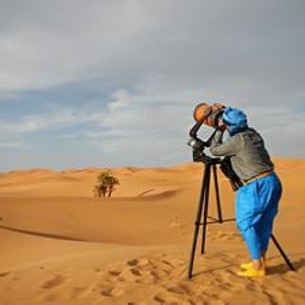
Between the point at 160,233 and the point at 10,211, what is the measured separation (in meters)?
5.89

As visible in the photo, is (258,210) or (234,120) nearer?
(258,210)

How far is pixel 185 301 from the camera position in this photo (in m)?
4.64

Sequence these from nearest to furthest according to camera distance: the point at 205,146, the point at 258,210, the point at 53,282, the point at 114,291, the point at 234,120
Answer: the point at 114,291 → the point at 258,210 → the point at 234,120 → the point at 205,146 → the point at 53,282

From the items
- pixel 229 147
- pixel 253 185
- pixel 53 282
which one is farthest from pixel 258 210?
pixel 53 282

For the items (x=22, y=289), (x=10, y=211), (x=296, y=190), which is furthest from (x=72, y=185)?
(x=22, y=289)

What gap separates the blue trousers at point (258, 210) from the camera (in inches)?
204

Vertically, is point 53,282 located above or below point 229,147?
below

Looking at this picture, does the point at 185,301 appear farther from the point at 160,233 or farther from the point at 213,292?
the point at 160,233

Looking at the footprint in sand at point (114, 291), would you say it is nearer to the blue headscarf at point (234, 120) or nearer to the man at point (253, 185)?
the man at point (253, 185)

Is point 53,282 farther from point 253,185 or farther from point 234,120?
point 234,120

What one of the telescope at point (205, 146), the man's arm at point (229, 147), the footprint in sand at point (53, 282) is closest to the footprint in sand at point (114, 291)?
the footprint in sand at point (53, 282)

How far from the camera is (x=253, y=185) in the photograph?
17.0 feet

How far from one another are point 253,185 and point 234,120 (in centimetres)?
73

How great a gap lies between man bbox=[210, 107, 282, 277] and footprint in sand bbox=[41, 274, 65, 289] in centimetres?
208
